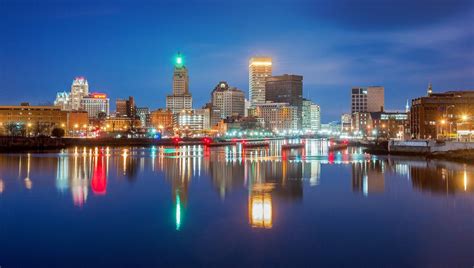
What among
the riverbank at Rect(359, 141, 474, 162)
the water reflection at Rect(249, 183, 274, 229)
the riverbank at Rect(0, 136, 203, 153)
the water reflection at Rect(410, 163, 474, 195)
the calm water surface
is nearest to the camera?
the calm water surface

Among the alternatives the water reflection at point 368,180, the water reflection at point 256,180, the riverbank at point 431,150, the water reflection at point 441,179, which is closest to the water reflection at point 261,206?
the water reflection at point 256,180

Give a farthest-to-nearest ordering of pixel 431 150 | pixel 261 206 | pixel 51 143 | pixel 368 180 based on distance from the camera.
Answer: pixel 51 143, pixel 431 150, pixel 368 180, pixel 261 206

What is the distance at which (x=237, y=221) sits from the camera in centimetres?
2161

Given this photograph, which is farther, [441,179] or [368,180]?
[368,180]

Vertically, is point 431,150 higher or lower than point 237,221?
higher

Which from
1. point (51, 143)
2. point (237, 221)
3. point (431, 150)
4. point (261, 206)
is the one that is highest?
point (51, 143)

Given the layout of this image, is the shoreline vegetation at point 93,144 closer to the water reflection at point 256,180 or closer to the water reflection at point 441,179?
the water reflection at point 256,180

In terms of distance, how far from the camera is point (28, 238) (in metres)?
18.8

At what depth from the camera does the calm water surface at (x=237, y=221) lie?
16422 mm

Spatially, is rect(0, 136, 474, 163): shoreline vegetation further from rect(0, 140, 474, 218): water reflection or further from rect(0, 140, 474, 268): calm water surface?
rect(0, 140, 474, 268): calm water surface

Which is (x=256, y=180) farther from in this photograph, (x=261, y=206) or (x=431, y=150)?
(x=431, y=150)

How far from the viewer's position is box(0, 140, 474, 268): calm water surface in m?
16.4

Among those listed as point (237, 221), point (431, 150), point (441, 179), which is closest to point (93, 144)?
point (431, 150)

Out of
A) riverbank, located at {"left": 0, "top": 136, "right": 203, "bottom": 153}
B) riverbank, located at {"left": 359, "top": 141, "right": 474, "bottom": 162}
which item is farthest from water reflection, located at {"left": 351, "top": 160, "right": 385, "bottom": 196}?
riverbank, located at {"left": 0, "top": 136, "right": 203, "bottom": 153}
